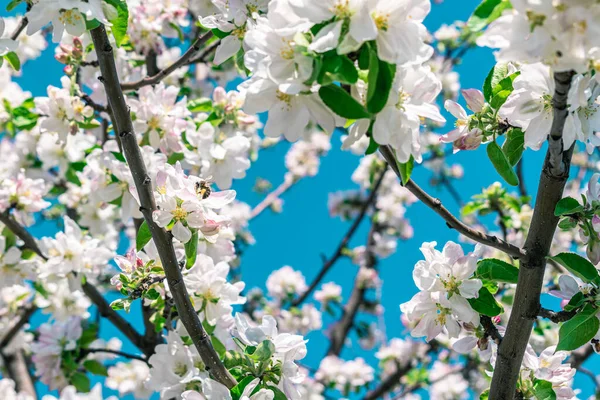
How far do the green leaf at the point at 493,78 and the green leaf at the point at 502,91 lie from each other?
0.06 ft

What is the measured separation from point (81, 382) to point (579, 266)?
7.33ft

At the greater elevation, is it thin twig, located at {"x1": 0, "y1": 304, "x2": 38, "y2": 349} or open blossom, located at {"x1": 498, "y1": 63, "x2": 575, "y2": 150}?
thin twig, located at {"x1": 0, "y1": 304, "x2": 38, "y2": 349}

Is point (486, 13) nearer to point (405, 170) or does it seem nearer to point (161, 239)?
point (405, 170)

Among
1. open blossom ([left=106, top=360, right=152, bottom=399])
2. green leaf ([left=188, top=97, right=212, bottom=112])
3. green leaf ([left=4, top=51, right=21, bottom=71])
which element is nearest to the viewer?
green leaf ([left=4, top=51, right=21, bottom=71])

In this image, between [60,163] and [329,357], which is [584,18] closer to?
[60,163]

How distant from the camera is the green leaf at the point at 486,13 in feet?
3.68

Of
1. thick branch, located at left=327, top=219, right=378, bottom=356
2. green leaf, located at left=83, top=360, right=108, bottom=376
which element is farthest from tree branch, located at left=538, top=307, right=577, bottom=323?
thick branch, located at left=327, top=219, right=378, bottom=356

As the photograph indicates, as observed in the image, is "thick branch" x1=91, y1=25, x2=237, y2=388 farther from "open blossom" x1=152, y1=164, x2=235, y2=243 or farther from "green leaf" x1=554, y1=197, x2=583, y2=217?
"green leaf" x1=554, y1=197, x2=583, y2=217

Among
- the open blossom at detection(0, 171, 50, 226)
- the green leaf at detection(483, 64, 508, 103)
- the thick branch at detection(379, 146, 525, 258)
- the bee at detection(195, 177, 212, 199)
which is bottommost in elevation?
the thick branch at detection(379, 146, 525, 258)

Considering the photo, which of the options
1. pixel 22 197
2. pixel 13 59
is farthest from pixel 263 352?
pixel 22 197

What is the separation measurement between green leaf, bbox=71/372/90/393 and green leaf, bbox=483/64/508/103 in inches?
86.7

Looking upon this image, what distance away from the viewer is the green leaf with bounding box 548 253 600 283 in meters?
1.44

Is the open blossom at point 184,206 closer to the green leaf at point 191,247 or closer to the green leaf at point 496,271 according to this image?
the green leaf at point 191,247

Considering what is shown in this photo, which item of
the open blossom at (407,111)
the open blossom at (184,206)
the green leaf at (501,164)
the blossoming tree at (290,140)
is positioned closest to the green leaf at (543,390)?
the blossoming tree at (290,140)
